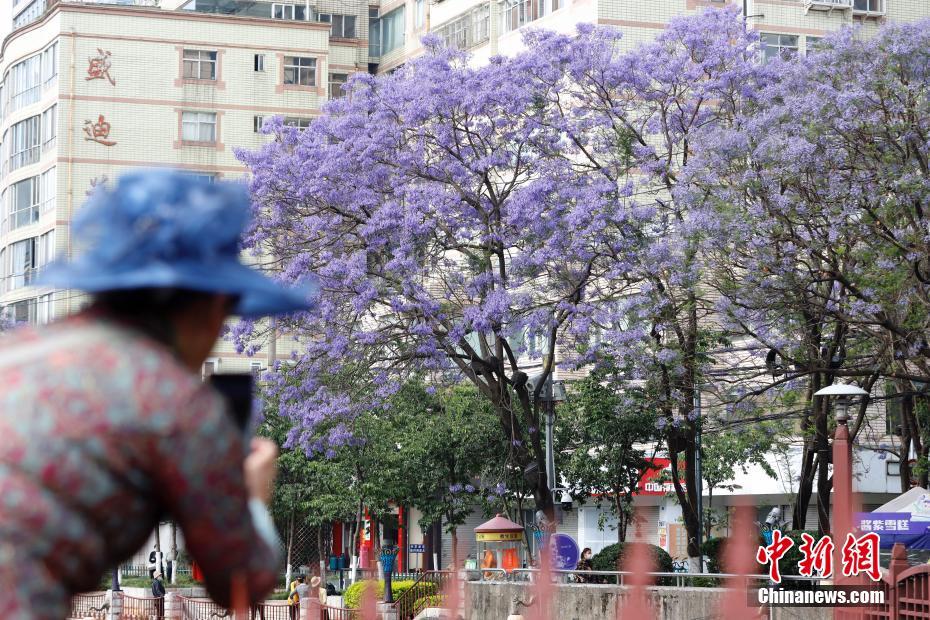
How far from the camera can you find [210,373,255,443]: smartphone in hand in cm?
178

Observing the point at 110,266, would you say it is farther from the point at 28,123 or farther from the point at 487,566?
the point at 28,123

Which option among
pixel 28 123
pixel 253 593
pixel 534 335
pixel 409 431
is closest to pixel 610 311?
pixel 534 335

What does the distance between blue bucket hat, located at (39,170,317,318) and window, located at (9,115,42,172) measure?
48968 mm

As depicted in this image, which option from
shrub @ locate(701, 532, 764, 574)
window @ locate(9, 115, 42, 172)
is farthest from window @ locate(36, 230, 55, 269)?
shrub @ locate(701, 532, 764, 574)

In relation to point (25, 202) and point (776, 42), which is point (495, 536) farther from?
point (25, 202)

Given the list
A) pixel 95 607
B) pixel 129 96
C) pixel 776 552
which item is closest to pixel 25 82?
pixel 129 96

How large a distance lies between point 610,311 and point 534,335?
4.76 ft

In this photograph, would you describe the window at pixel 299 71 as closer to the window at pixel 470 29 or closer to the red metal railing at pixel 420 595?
the window at pixel 470 29

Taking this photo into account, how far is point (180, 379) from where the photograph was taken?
5.50 feet

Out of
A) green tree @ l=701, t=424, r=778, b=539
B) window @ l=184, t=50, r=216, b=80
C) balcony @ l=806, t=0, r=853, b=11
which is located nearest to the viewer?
green tree @ l=701, t=424, r=778, b=539

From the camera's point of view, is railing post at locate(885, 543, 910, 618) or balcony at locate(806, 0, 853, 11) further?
balcony at locate(806, 0, 853, 11)

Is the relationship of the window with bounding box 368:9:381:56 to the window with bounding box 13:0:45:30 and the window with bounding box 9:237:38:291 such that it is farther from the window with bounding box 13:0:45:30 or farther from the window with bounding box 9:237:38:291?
the window with bounding box 9:237:38:291

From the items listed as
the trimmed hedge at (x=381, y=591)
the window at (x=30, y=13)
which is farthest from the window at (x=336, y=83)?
the trimmed hedge at (x=381, y=591)

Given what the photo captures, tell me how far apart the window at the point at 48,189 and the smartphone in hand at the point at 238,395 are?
155 feet
